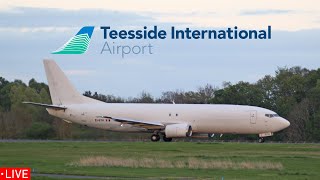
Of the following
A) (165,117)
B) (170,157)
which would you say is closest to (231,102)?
(165,117)

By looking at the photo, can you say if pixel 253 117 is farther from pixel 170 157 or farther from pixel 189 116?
pixel 170 157

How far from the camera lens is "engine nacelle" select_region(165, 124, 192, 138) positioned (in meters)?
75.1

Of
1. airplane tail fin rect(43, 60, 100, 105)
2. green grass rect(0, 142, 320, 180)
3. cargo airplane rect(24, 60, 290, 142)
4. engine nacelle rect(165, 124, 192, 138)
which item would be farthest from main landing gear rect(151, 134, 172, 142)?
green grass rect(0, 142, 320, 180)

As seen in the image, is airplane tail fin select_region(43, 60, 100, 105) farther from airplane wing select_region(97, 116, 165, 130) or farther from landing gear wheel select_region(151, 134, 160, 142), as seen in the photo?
landing gear wheel select_region(151, 134, 160, 142)

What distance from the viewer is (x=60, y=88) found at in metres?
81.6

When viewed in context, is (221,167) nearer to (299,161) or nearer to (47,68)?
(299,161)

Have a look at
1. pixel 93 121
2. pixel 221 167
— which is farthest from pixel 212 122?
pixel 221 167

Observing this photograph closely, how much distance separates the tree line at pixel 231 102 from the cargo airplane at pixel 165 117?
144 inches

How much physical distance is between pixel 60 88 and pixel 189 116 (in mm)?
12467

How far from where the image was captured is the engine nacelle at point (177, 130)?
75125 mm

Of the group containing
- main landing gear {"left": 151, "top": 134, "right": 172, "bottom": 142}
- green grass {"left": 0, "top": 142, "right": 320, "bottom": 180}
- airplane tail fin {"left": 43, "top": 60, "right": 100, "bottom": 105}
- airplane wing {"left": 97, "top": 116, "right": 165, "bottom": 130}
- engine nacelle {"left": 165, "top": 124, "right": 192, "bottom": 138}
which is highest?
airplane tail fin {"left": 43, "top": 60, "right": 100, "bottom": 105}

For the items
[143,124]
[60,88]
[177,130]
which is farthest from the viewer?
[60,88]

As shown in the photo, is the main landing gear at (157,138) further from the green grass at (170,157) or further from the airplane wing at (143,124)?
the green grass at (170,157)

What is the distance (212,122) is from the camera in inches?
2985
